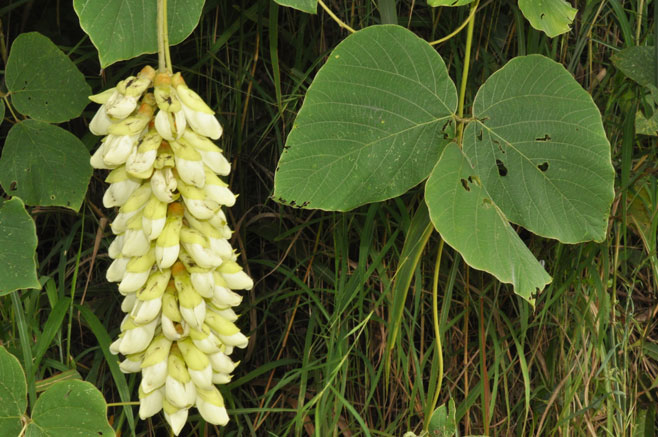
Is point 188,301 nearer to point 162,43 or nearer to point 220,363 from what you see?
point 220,363

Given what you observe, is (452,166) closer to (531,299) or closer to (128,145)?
(531,299)

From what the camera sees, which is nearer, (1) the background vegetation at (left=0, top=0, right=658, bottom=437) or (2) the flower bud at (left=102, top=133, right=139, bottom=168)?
(2) the flower bud at (left=102, top=133, right=139, bottom=168)

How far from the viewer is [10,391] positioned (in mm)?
985

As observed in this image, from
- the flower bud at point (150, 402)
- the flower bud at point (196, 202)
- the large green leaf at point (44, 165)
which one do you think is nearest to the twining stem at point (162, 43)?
the flower bud at point (196, 202)

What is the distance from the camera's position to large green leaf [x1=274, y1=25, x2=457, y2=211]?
946 mm

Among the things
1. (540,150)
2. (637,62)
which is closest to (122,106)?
(540,150)

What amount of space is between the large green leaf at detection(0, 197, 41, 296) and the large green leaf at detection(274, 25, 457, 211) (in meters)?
0.36

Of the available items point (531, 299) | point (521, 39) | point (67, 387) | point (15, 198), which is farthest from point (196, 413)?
point (521, 39)

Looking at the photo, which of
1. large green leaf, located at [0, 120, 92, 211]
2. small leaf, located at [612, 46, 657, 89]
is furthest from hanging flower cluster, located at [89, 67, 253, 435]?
small leaf, located at [612, 46, 657, 89]

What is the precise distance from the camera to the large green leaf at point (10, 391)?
98cm

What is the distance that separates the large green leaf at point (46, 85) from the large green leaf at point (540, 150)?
2.01 ft

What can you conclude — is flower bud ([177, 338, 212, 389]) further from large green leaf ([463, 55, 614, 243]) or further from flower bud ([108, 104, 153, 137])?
large green leaf ([463, 55, 614, 243])

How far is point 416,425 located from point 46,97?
A: 822 millimetres

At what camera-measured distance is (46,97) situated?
1.15 m
